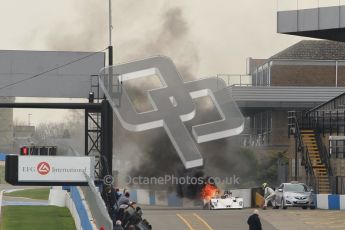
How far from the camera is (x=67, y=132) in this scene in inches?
5276

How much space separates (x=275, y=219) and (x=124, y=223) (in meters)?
12.8

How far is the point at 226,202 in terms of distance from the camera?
1859 inches

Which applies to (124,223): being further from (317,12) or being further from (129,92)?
(129,92)

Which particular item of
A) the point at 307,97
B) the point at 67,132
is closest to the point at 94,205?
the point at 307,97

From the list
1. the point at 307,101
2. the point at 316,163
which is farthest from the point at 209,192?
the point at 307,101

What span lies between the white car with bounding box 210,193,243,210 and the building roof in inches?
2472

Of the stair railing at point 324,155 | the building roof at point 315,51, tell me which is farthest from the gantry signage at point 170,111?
the building roof at point 315,51

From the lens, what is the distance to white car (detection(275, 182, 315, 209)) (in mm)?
47625

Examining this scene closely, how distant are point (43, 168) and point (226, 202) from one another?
9.17m

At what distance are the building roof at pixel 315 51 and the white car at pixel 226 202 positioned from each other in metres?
62.8

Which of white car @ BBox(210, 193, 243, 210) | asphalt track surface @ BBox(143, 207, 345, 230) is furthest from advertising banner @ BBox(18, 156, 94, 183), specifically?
white car @ BBox(210, 193, 243, 210)

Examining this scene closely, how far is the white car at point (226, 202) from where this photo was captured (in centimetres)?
4716

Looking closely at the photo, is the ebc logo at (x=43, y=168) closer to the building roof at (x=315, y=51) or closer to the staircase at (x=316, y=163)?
the staircase at (x=316, y=163)

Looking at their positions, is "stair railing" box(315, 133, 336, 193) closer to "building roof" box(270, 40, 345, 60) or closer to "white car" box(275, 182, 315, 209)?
"white car" box(275, 182, 315, 209)
